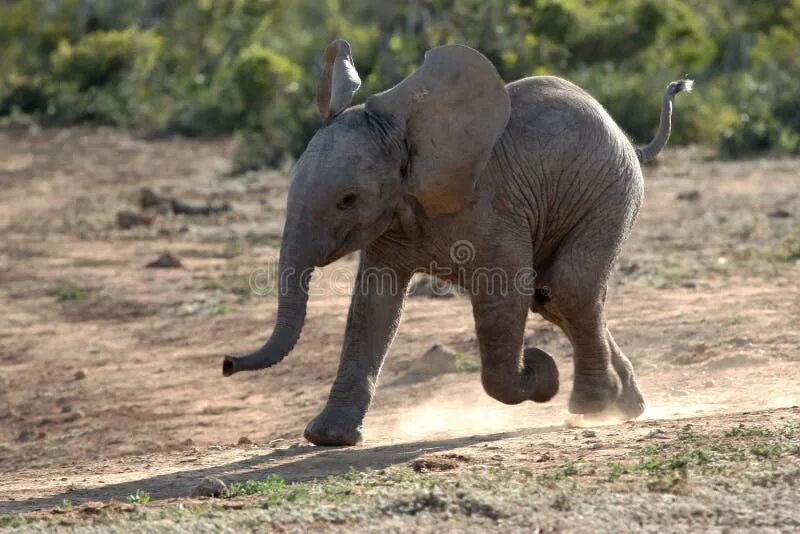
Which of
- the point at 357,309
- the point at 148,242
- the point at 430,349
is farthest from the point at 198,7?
the point at 357,309

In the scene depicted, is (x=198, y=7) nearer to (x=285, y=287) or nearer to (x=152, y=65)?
(x=152, y=65)

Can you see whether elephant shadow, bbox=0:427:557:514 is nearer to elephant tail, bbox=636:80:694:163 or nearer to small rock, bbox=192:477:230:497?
small rock, bbox=192:477:230:497

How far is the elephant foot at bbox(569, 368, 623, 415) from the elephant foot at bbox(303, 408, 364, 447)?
127 cm

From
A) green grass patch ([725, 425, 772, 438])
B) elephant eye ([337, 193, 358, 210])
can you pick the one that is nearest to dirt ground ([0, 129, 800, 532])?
green grass patch ([725, 425, 772, 438])

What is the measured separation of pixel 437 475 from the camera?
6352 millimetres

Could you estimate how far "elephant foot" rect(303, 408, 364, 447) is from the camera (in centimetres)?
770

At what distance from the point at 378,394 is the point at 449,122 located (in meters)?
2.88

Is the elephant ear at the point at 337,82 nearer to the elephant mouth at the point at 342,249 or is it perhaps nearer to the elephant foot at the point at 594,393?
the elephant mouth at the point at 342,249

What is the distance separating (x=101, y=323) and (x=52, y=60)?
1889cm

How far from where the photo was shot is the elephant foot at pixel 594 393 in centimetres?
823

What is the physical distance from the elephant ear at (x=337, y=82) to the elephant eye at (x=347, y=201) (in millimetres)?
555

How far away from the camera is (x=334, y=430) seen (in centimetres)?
770

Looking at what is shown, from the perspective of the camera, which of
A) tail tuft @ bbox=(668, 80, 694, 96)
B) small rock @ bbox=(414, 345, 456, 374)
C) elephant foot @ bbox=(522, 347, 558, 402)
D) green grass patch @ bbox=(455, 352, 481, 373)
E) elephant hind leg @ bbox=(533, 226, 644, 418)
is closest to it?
elephant foot @ bbox=(522, 347, 558, 402)

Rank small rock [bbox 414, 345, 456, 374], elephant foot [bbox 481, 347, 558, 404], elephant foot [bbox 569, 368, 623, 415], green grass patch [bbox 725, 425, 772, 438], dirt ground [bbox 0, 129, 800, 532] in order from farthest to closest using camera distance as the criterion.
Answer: small rock [bbox 414, 345, 456, 374]
elephant foot [bbox 569, 368, 623, 415]
elephant foot [bbox 481, 347, 558, 404]
green grass patch [bbox 725, 425, 772, 438]
dirt ground [bbox 0, 129, 800, 532]
